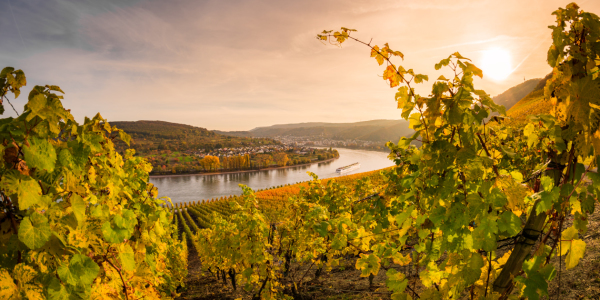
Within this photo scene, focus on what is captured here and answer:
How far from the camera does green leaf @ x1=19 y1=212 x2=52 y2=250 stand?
1290 millimetres

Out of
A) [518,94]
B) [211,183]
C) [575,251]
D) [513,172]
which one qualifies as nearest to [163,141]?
[211,183]

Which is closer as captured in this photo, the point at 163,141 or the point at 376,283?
the point at 376,283

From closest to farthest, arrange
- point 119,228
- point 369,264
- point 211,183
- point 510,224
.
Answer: point 510,224 → point 119,228 → point 369,264 → point 211,183

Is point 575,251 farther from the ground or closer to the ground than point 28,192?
closer to the ground

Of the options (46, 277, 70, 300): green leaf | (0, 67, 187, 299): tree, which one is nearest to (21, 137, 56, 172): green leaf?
(0, 67, 187, 299): tree

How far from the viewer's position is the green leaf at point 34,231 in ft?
4.23

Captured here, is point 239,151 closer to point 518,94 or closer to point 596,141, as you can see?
point 518,94

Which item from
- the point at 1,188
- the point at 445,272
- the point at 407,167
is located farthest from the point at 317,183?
the point at 1,188

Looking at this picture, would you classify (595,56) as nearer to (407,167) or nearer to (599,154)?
(599,154)

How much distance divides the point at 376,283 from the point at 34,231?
7.58 metres

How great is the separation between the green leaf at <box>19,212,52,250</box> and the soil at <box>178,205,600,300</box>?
96.6 inches

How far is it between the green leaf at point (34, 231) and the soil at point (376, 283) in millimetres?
2455

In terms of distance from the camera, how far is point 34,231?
1319 mm

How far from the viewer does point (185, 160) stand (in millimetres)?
105625
